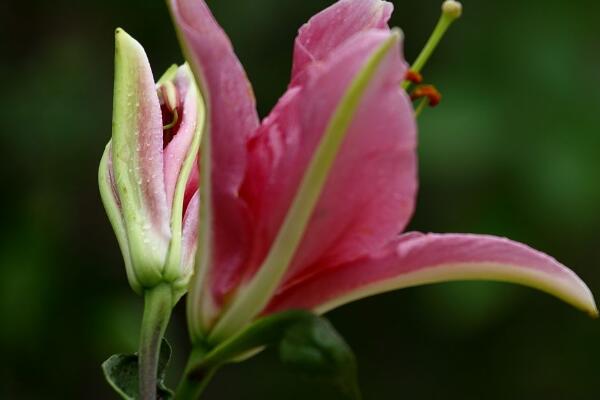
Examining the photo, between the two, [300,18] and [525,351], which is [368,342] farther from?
[300,18]

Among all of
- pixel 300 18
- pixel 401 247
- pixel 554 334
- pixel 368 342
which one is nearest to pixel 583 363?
pixel 554 334

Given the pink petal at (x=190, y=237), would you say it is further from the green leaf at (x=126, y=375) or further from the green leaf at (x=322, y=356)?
the green leaf at (x=322, y=356)

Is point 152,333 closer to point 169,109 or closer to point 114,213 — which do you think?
point 114,213

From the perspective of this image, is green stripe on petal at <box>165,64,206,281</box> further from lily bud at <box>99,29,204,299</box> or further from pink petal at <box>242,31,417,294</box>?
pink petal at <box>242,31,417,294</box>


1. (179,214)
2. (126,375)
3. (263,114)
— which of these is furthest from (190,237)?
(263,114)

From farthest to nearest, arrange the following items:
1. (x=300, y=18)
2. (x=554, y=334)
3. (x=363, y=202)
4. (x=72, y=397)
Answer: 1. (x=554, y=334)
2. (x=300, y=18)
3. (x=72, y=397)
4. (x=363, y=202)

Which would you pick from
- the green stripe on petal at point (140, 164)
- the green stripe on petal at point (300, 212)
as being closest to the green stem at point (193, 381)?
the green stripe on petal at point (300, 212)
